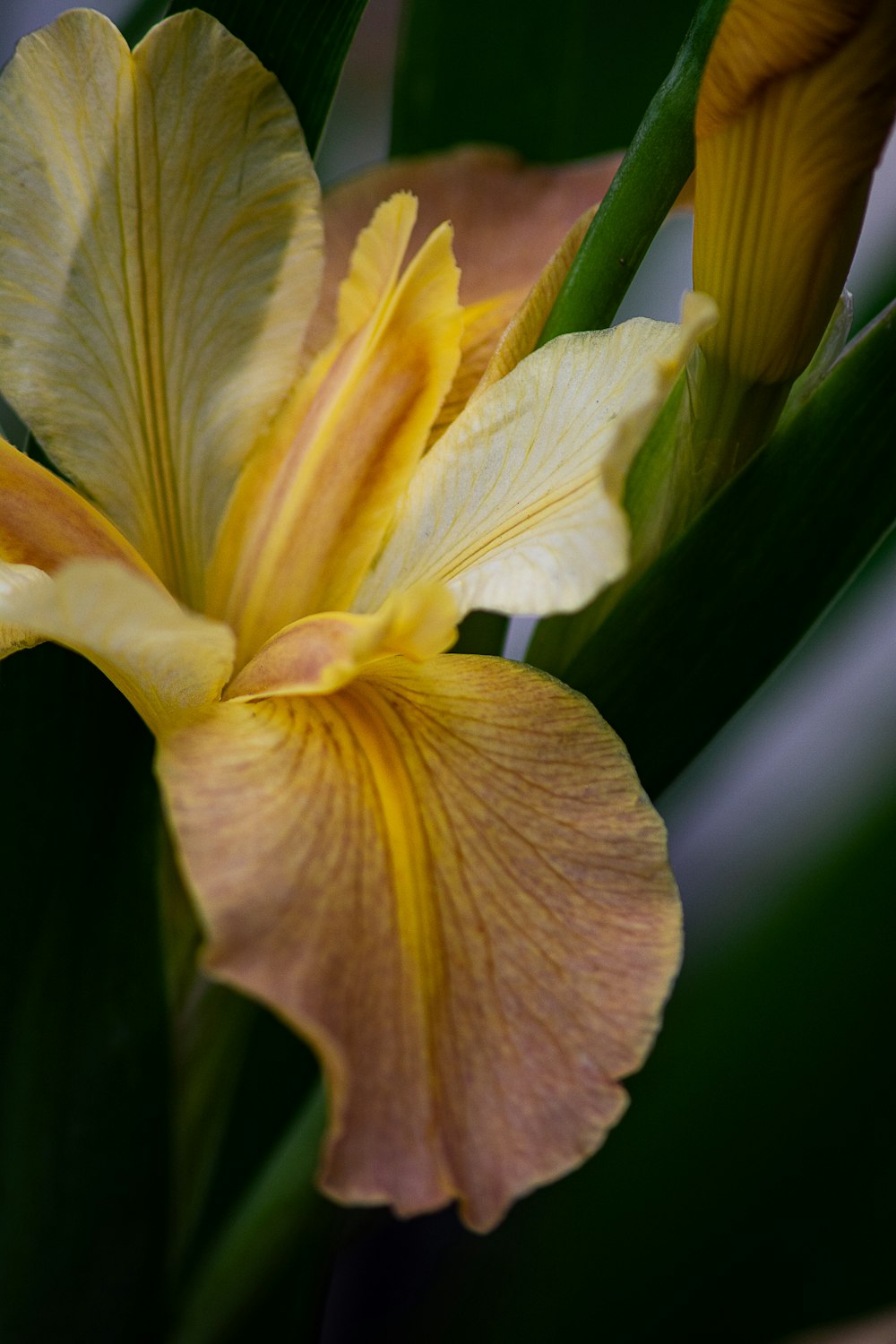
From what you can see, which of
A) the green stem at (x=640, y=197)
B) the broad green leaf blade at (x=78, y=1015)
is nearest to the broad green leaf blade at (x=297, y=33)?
the green stem at (x=640, y=197)

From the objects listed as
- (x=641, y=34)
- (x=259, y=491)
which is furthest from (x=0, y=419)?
(x=641, y=34)

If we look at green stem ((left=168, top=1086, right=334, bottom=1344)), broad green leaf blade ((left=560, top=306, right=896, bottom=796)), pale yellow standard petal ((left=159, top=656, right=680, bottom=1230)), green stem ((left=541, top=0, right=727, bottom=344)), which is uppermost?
green stem ((left=541, top=0, right=727, bottom=344))

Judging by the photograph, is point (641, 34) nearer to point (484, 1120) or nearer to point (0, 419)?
point (0, 419)

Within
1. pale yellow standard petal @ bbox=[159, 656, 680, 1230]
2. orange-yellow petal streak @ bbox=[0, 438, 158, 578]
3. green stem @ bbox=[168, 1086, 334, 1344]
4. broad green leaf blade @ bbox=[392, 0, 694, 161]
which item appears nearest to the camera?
pale yellow standard petal @ bbox=[159, 656, 680, 1230]

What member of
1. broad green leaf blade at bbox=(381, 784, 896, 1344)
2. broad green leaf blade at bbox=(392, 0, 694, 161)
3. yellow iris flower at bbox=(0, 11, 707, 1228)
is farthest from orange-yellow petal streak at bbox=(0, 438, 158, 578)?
broad green leaf blade at bbox=(381, 784, 896, 1344)

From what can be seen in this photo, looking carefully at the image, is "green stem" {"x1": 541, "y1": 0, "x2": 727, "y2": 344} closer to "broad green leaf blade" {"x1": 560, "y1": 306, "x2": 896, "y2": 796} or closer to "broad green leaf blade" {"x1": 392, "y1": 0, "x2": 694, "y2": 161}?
"broad green leaf blade" {"x1": 560, "y1": 306, "x2": 896, "y2": 796}

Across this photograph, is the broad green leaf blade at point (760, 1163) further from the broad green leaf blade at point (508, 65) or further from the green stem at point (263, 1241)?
the broad green leaf blade at point (508, 65)

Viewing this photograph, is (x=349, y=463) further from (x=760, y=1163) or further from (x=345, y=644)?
(x=760, y=1163)
